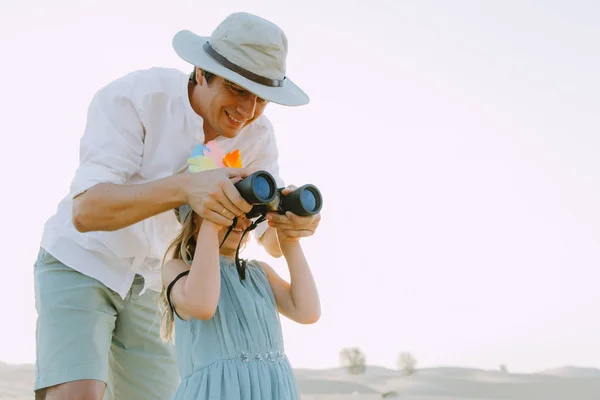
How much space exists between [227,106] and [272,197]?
16.0 inches

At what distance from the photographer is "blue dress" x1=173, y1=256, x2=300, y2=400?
6.87 ft

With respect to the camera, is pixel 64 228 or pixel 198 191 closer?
pixel 198 191

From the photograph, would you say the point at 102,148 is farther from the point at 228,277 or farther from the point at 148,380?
the point at 148,380

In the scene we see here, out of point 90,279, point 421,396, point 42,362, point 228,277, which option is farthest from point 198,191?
point 421,396

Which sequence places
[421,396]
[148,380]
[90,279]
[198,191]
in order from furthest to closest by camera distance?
[421,396]
[148,380]
[90,279]
[198,191]

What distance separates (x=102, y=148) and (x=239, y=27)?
1.67ft

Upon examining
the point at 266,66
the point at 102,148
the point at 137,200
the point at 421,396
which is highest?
the point at 266,66

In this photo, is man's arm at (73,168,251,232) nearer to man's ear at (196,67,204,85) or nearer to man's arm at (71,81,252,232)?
man's arm at (71,81,252,232)

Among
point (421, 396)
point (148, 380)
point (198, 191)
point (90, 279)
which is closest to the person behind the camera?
point (198, 191)

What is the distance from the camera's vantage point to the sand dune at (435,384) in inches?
256

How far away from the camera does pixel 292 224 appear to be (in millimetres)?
2248

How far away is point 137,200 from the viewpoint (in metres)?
2.08

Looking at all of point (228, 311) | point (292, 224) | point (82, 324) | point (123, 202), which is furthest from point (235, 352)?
point (82, 324)

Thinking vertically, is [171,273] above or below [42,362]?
above
